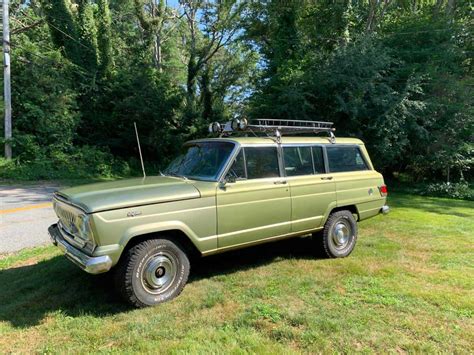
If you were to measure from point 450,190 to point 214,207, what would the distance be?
15.0 metres

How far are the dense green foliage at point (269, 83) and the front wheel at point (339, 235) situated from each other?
10127 millimetres

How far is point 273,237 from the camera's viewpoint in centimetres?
523

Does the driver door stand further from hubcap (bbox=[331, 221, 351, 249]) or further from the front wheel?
hubcap (bbox=[331, 221, 351, 249])

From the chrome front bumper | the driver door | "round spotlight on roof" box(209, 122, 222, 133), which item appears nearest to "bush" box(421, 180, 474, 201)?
the driver door

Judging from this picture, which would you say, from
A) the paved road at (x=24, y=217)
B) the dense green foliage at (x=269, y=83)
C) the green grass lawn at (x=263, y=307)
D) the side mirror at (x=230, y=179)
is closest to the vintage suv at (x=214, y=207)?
the side mirror at (x=230, y=179)

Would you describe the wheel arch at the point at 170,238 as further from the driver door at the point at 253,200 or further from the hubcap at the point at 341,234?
the hubcap at the point at 341,234

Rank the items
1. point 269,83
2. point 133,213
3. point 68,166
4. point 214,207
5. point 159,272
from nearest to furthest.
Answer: point 133,213, point 159,272, point 214,207, point 68,166, point 269,83

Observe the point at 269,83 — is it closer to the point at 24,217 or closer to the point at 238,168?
the point at 24,217

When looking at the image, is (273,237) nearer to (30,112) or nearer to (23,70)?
(30,112)

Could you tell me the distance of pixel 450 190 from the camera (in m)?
16.0

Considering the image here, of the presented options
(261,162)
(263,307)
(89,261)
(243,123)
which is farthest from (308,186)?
(89,261)

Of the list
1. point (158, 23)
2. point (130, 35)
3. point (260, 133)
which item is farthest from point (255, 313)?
point (130, 35)

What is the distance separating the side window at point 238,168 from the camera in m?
4.86

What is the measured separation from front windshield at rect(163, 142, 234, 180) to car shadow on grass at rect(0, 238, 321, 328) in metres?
1.47
